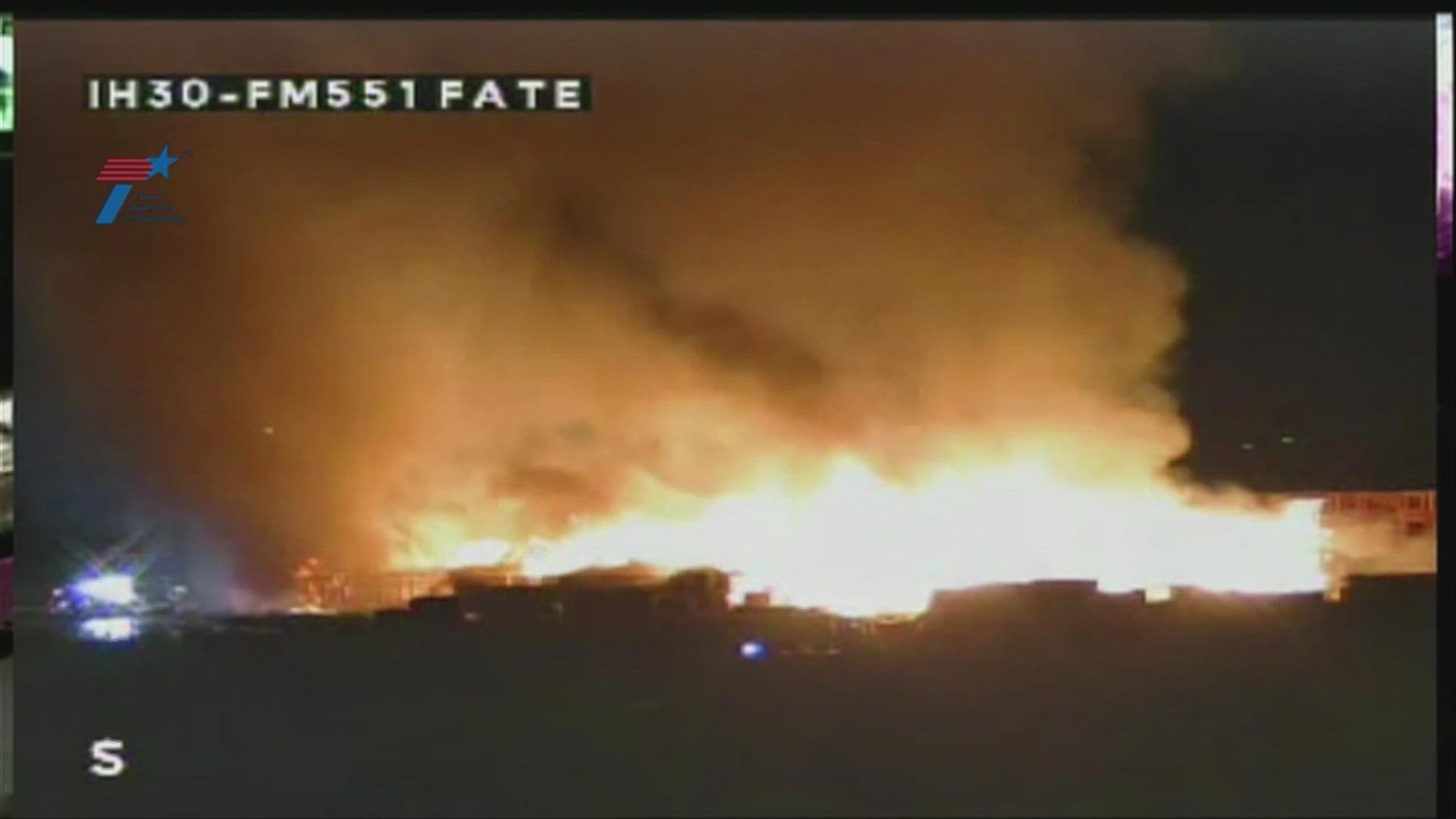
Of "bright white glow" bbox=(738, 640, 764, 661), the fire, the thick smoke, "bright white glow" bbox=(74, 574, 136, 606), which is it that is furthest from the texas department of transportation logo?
"bright white glow" bbox=(738, 640, 764, 661)

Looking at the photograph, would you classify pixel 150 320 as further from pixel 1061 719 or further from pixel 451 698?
pixel 1061 719

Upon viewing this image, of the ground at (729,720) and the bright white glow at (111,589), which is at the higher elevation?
the bright white glow at (111,589)

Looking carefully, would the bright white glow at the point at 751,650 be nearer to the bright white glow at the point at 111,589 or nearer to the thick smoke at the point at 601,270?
the thick smoke at the point at 601,270

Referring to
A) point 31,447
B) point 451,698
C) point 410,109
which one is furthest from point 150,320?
point 451,698

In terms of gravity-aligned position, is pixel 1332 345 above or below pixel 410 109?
below

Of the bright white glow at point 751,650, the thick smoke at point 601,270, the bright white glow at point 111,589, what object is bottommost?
the bright white glow at point 751,650

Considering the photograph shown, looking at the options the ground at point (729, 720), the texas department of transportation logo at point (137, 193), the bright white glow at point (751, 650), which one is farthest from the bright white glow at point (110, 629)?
the bright white glow at point (751, 650)
